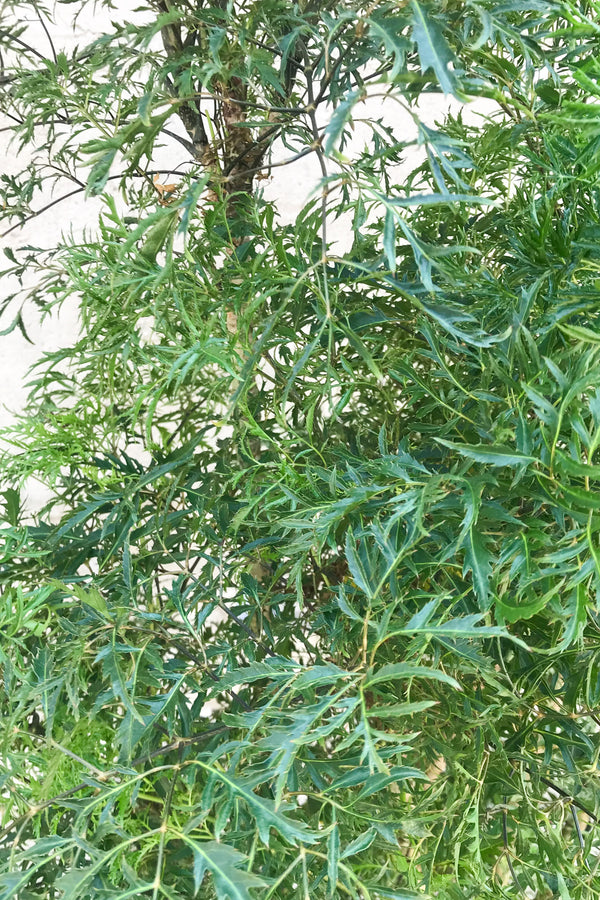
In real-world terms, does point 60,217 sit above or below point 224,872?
above

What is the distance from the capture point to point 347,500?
314mm

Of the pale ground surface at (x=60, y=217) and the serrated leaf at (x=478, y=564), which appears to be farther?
the pale ground surface at (x=60, y=217)

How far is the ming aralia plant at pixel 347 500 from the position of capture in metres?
0.28

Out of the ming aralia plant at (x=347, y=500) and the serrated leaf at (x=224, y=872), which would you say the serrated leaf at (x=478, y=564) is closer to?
the ming aralia plant at (x=347, y=500)

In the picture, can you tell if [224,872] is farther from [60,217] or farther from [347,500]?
[60,217]

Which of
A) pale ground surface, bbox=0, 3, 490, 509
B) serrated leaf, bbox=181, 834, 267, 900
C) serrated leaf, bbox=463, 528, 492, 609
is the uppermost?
pale ground surface, bbox=0, 3, 490, 509

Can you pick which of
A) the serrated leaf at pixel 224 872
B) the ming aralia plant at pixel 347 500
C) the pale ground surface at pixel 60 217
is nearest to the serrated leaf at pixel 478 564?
the ming aralia plant at pixel 347 500

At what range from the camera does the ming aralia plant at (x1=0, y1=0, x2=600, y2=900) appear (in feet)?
0.92

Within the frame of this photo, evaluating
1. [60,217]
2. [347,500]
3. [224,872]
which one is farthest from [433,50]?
[60,217]

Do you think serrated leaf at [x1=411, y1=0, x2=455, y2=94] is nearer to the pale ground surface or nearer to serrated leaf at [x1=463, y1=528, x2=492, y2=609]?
serrated leaf at [x1=463, y1=528, x2=492, y2=609]

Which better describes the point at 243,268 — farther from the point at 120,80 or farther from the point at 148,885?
the point at 148,885

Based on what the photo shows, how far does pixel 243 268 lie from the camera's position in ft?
1.35

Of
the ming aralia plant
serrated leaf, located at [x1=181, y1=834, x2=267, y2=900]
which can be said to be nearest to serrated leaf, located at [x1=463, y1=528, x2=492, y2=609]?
the ming aralia plant

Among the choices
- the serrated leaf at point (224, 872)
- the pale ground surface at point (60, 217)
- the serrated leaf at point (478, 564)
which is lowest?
the serrated leaf at point (224, 872)
